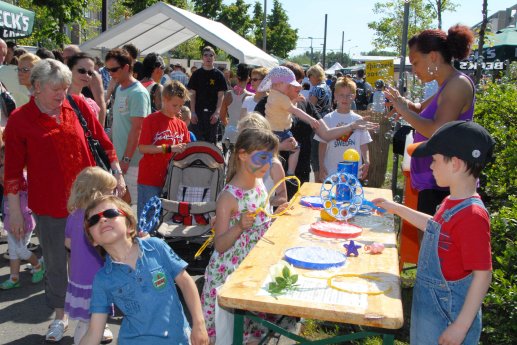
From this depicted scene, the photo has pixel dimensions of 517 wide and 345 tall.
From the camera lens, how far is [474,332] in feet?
7.75

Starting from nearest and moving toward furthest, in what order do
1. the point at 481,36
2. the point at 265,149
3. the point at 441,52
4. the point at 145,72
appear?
the point at 265,149 < the point at 441,52 < the point at 145,72 < the point at 481,36

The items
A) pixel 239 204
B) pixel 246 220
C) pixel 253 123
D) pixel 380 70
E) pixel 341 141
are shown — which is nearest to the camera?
pixel 246 220

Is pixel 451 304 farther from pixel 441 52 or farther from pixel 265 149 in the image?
pixel 441 52

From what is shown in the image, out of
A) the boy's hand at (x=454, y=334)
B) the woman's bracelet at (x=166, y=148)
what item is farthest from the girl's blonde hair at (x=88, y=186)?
the boy's hand at (x=454, y=334)

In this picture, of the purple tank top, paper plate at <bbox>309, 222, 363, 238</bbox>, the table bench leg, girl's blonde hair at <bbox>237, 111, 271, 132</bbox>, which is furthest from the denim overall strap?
girl's blonde hair at <bbox>237, 111, 271, 132</bbox>

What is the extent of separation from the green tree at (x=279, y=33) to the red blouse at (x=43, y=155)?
172 ft

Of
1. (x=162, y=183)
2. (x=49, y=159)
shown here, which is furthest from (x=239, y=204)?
(x=162, y=183)

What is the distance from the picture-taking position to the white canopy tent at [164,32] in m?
9.47

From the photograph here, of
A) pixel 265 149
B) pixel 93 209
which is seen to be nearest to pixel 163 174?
pixel 265 149

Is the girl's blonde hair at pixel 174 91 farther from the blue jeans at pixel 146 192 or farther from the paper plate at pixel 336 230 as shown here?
the paper plate at pixel 336 230

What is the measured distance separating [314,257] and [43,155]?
2.12 metres

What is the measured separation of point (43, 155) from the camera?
3.58 metres

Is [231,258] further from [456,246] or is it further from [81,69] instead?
[81,69]

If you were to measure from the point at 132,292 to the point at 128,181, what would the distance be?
2977mm
